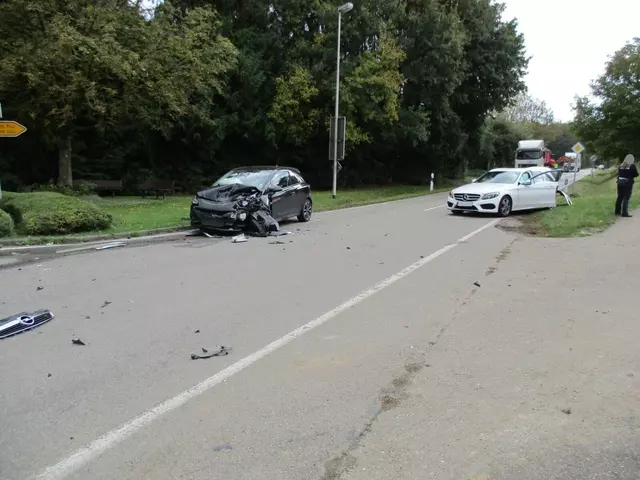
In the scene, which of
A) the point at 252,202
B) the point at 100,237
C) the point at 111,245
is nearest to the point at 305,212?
the point at 252,202

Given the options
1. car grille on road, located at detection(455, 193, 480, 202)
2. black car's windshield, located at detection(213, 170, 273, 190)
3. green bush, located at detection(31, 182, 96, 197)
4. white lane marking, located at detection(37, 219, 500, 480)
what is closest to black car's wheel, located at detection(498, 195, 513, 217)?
car grille on road, located at detection(455, 193, 480, 202)

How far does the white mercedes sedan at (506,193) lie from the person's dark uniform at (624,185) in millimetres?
3008

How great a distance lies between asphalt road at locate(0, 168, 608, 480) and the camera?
3.24 metres

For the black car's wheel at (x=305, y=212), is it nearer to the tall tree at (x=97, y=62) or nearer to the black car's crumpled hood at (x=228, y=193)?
the black car's crumpled hood at (x=228, y=193)

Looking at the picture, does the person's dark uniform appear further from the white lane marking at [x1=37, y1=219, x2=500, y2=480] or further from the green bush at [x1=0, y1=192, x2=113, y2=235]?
the green bush at [x1=0, y1=192, x2=113, y2=235]

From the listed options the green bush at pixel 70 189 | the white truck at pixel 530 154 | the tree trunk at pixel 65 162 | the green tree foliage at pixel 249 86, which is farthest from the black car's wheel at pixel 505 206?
the white truck at pixel 530 154

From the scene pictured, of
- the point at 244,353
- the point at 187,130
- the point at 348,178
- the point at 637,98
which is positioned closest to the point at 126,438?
the point at 244,353

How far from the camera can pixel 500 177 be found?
17766mm

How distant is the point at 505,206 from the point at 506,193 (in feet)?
1.35

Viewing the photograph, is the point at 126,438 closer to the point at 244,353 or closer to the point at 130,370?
the point at 130,370

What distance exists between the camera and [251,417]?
12.0 ft

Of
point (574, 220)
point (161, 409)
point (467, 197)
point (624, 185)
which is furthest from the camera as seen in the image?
point (467, 197)

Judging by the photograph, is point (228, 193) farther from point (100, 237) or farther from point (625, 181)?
point (625, 181)

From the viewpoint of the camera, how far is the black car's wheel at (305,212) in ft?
53.2
